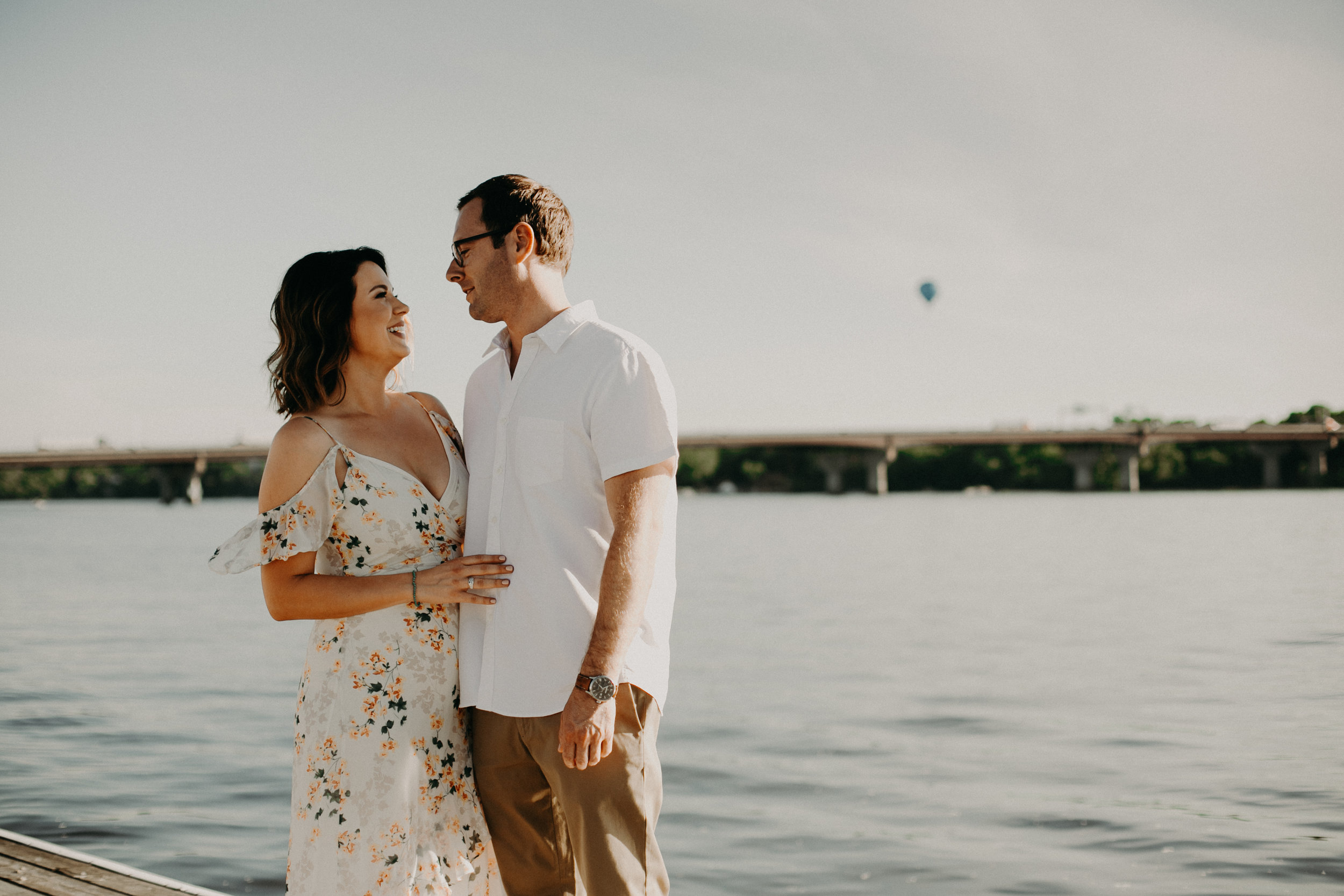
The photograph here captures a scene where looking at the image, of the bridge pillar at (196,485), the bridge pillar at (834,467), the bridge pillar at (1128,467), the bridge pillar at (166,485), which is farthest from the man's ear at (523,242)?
the bridge pillar at (1128,467)

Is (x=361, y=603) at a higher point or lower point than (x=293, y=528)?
lower

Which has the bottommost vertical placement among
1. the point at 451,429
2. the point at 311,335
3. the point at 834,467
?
the point at 451,429

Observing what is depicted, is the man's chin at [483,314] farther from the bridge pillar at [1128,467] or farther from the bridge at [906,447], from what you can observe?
the bridge pillar at [1128,467]

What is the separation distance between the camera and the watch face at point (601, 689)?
2.62m

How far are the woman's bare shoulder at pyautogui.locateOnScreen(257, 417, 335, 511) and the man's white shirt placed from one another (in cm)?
49

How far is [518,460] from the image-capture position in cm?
281

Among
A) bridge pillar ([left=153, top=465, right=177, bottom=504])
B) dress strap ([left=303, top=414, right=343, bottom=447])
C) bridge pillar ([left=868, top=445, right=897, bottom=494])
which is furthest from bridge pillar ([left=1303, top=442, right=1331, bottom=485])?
dress strap ([left=303, top=414, right=343, bottom=447])

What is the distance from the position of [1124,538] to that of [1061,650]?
26799mm

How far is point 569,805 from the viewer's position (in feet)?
8.93

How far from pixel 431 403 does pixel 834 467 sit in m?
85.1

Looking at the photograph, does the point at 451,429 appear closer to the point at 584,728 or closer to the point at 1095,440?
the point at 584,728

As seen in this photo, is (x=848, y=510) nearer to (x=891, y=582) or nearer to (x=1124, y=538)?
(x=1124, y=538)

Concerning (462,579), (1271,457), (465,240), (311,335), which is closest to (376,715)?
(462,579)

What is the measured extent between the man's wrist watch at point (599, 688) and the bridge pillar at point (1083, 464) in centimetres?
8484
